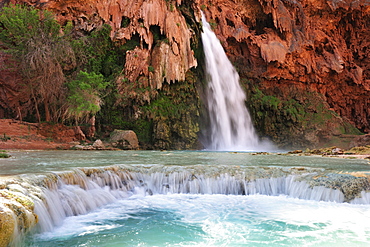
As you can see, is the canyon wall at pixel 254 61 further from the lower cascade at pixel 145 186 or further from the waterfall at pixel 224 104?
the lower cascade at pixel 145 186

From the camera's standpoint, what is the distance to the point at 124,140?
18859 millimetres

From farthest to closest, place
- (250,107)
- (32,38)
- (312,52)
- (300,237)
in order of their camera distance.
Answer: (312,52)
(250,107)
(32,38)
(300,237)

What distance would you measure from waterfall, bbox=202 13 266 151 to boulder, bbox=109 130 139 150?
778 centimetres

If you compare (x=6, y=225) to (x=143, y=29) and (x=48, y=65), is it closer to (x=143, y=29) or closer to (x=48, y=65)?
(x=48, y=65)

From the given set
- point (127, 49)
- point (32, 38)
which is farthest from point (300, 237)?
point (127, 49)

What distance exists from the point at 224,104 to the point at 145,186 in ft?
65.1

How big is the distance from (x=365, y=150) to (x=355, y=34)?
25.7 m

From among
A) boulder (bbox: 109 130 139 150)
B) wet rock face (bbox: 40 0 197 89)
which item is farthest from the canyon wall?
boulder (bbox: 109 130 139 150)

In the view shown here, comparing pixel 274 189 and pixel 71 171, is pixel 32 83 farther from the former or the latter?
pixel 274 189

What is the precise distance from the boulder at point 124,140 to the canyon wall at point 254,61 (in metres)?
2.47

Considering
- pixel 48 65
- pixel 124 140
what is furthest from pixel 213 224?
pixel 48 65

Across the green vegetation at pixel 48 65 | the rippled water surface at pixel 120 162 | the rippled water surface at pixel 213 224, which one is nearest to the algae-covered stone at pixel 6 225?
the rippled water surface at pixel 213 224

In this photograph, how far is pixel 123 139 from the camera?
61.9 ft

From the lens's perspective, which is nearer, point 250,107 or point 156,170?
point 156,170
